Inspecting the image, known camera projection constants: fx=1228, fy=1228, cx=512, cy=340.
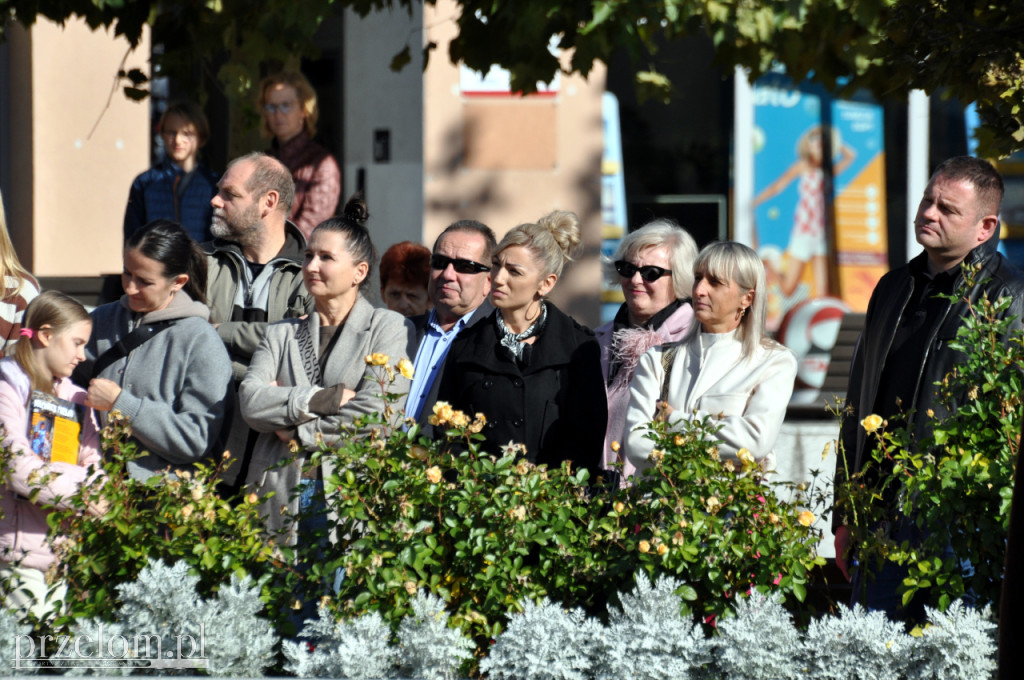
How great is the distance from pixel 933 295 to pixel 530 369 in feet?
4.47

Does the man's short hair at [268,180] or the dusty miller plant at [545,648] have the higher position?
the man's short hair at [268,180]

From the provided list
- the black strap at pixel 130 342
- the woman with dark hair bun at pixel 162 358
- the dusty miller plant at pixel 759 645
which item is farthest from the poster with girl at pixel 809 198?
the dusty miller plant at pixel 759 645

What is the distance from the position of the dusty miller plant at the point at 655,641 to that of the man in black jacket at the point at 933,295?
38.2 inches

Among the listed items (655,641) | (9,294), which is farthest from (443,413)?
(9,294)

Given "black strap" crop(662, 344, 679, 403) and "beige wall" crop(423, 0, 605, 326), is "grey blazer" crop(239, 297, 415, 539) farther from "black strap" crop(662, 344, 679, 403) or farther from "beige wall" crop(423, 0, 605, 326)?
"beige wall" crop(423, 0, 605, 326)

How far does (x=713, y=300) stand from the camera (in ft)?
13.9

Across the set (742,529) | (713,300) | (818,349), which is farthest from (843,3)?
(742,529)

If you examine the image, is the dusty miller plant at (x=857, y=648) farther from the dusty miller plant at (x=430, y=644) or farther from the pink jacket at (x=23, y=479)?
the pink jacket at (x=23, y=479)

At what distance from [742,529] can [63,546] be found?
72.4 inches

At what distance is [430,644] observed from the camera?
9.90ft

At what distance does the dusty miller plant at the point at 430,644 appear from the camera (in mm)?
3020

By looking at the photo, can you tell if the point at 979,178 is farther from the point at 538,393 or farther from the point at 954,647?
the point at 954,647

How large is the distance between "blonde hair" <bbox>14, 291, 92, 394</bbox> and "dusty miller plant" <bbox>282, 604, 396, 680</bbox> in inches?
71.5

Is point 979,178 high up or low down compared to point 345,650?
up
